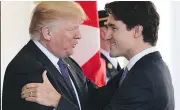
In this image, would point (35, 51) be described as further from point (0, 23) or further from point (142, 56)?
point (0, 23)

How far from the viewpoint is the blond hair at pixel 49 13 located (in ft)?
4.97

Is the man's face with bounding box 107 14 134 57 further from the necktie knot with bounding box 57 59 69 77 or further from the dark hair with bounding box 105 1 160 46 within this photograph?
the necktie knot with bounding box 57 59 69 77

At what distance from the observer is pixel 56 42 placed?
1.57 meters

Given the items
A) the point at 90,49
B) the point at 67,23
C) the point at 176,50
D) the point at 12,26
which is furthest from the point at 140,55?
the point at 12,26

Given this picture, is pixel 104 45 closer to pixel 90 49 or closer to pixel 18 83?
pixel 90 49

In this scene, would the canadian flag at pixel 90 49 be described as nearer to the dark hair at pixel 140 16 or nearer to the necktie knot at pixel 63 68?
the necktie knot at pixel 63 68

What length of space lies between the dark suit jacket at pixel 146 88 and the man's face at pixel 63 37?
294 millimetres

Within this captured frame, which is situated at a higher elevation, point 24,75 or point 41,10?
point 41,10

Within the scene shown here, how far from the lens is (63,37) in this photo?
5.14ft

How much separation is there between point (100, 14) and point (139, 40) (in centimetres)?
76

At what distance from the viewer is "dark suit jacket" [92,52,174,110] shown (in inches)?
53.5

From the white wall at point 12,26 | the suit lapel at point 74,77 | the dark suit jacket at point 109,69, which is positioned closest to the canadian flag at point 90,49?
the dark suit jacket at point 109,69

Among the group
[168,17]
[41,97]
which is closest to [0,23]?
[168,17]

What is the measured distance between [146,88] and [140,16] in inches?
11.9
